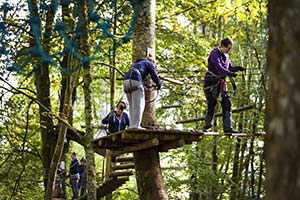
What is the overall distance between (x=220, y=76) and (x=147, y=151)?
1183mm

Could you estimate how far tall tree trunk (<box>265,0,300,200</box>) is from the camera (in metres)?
1.35

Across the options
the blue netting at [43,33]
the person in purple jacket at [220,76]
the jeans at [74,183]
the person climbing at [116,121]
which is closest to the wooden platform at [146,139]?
the person in purple jacket at [220,76]

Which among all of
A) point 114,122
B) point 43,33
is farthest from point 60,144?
point 43,33

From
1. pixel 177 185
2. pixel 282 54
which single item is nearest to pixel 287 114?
pixel 282 54

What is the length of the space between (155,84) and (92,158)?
180 cm

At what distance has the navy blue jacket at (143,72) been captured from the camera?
5.86 metres

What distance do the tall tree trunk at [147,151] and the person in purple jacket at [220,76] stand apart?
2.32 ft

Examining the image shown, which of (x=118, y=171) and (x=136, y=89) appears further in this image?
(x=118, y=171)

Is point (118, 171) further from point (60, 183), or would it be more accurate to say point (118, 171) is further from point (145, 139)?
point (145, 139)

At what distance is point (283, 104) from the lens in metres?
1.42

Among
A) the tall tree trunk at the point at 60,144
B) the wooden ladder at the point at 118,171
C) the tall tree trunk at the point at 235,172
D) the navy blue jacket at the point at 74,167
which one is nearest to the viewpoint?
the tall tree trunk at the point at 60,144

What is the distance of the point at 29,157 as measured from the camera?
11.5 metres

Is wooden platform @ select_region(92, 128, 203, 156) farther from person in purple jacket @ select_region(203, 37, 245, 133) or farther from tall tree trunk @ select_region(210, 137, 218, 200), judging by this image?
tall tree trunk @ select_region(210, 137, 218, 200)

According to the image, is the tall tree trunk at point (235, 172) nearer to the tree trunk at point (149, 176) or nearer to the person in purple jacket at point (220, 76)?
the person in purple jacket at point (220, 76)
